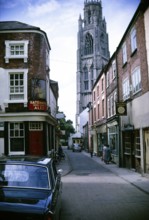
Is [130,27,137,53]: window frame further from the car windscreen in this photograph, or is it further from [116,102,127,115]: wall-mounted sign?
the car windscreen

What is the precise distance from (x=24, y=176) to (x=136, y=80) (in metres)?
12.9

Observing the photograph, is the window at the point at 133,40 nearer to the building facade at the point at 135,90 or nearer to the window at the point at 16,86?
the building facade at the point at 135,90

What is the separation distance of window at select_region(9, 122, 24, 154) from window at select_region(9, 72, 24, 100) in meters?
1.91

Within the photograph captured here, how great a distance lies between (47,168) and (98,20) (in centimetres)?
10157

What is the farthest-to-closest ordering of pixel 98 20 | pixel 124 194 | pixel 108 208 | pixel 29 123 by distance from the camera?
pixel 98 20
pixel 29 123
pixel 124 194
pixel 108 208

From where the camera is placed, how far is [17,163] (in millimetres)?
5754

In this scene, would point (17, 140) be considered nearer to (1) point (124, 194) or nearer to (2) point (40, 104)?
(2) point (40, 104)

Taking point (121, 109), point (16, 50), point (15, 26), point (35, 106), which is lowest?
point (121, 109)

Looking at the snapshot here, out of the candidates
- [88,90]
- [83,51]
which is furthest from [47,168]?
[83,51]

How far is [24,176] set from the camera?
552 cm

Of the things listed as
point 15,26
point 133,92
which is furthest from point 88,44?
point 133,92

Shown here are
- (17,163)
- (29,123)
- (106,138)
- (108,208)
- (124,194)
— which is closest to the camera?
(17,163)

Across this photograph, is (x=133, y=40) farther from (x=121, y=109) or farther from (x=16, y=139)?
(x=16, y=139)

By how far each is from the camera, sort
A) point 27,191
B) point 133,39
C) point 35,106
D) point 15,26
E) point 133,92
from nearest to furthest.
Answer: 1. point 27,191
2. point 133,39
3. point 133,92
4. point 35,106
5. point 15,26
